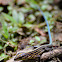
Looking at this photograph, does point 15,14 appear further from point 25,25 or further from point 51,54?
point 51,54

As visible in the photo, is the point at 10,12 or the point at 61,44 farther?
the point at 10,12

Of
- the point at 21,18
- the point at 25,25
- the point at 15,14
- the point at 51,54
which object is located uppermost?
the point at 15,14

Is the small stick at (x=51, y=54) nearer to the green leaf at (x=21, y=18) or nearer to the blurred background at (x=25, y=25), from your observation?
the blurred background at (x=25, y=25)

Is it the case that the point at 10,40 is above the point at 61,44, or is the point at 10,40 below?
above

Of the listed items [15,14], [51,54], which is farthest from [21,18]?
[51,54]

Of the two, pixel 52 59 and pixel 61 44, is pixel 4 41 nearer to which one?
pixel 52 59

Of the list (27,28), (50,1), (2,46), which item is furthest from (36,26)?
(50,1)

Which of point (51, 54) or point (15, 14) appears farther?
point (15, 14)

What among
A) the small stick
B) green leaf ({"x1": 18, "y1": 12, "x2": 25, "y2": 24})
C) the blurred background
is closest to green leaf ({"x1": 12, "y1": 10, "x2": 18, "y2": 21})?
the blurred background

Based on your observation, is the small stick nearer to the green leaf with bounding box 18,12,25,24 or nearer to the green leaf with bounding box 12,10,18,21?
the green leaf with bounding box 18,12,25,24
